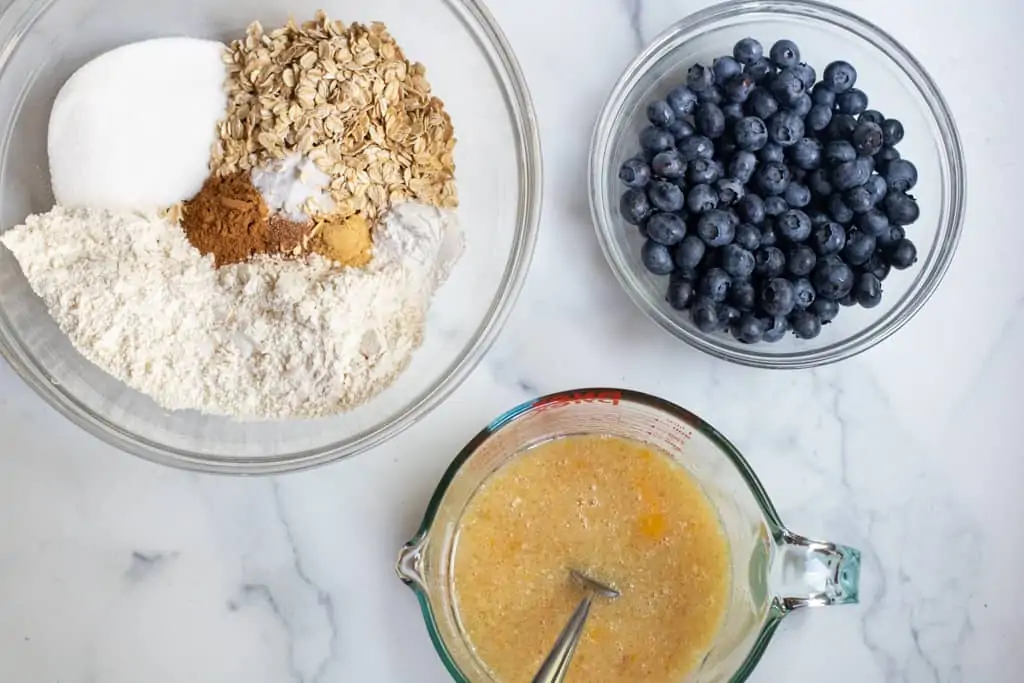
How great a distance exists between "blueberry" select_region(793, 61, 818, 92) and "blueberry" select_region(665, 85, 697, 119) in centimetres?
13

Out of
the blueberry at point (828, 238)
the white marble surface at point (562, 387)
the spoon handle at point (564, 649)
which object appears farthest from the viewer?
the white marble surface at point (562, 387)

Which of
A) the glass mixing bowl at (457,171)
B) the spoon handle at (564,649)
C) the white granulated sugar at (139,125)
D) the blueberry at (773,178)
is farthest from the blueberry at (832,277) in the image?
the white granulated sugar at (139,125)

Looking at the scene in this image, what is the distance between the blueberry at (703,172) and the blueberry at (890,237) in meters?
0.22

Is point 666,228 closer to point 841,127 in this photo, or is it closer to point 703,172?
point 703,172

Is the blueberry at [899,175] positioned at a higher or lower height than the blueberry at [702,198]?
higher

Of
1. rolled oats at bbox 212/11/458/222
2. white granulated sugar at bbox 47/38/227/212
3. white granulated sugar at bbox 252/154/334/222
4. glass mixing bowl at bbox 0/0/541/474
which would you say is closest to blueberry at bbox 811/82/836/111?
glass mixing bowl at bbox 0/0/541/474

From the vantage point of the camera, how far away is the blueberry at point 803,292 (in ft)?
3.58

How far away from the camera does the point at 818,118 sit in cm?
111

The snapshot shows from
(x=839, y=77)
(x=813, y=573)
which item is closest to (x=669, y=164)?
(x=839, y=77)

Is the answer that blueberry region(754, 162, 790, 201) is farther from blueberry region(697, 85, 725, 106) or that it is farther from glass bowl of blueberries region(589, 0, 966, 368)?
blueberry region(697, 85, 725, 106)

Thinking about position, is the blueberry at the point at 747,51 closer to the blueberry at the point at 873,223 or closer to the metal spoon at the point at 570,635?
the blueberry at the point at 873,223

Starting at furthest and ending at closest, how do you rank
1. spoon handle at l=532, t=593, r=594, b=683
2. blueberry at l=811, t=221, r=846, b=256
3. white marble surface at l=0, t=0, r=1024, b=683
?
white marble surface at l=0, t=0, r=1024, b=683 → blueberry at l=811, t=221, r=846, b=256 → spoon handle at l=532, t=593, r=594, b=683

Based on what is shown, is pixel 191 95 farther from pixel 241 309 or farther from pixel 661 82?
pixel 661 82

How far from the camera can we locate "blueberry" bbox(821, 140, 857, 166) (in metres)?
1.08
